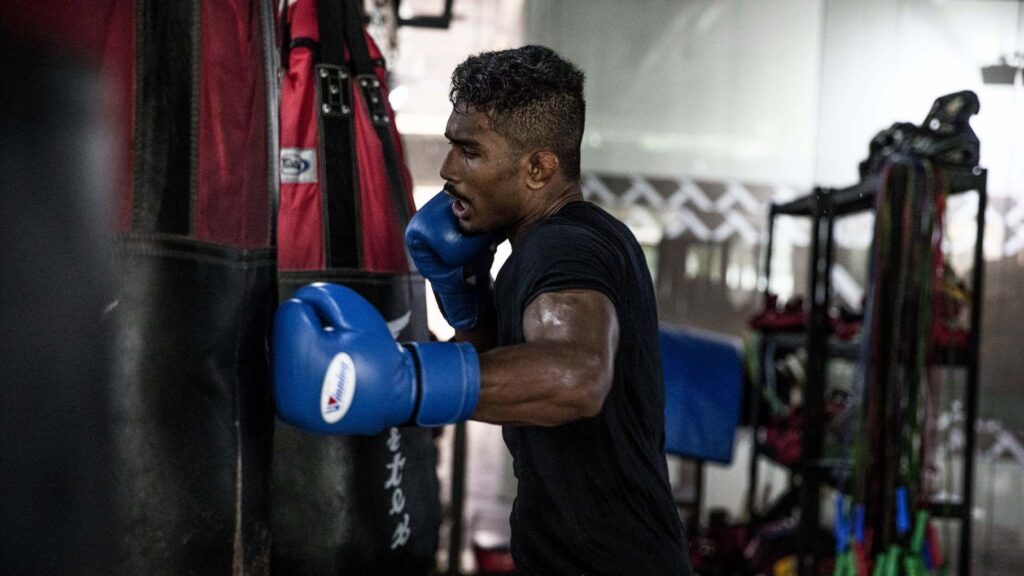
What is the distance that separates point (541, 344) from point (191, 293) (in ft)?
1.29

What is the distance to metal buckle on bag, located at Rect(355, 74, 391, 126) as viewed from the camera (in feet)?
6.11

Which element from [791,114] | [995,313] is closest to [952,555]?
[995,313]

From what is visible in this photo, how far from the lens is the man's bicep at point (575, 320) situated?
1.10 metres

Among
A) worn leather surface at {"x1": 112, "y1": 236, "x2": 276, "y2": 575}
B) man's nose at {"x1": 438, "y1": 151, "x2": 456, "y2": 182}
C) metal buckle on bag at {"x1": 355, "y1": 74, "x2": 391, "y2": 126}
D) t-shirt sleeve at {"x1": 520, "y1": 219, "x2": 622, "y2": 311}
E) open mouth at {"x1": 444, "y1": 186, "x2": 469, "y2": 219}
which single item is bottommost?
worn leather surface at {"x1": 112, "y1": 236, "x2": 276, "y2": 575}

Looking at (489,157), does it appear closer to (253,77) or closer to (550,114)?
(550,114)

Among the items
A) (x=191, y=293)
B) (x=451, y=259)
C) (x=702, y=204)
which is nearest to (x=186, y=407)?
(x=191, y=293)

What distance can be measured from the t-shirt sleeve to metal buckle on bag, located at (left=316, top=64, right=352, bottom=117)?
0.71m

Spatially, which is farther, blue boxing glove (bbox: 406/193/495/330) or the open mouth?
blue boxing glove (bbox: 406/193/495/330)

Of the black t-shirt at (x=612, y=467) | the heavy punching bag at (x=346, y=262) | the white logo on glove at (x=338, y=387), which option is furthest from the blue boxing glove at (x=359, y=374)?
the heavy punching bag at (x=346, y=262)

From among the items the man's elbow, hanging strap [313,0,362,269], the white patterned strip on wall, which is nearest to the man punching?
the man's elbow

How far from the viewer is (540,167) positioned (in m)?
1.40

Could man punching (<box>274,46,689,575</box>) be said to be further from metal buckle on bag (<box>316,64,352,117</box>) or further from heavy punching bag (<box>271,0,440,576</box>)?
metal buckle on bag (<box>316,64,352,117</box>)

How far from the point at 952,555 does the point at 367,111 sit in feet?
11.5

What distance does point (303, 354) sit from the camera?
1.03 metres
